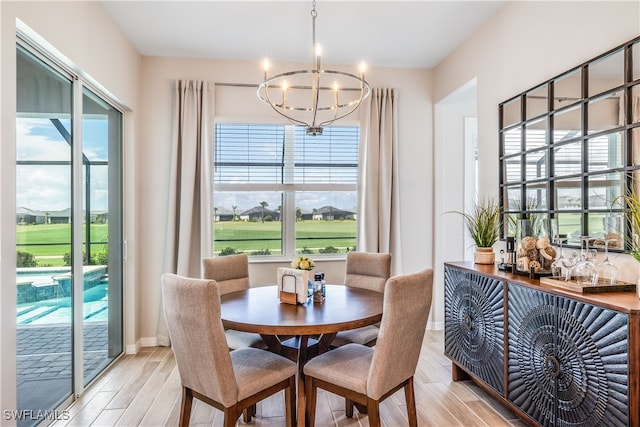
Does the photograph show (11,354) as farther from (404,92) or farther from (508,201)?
(404,92)

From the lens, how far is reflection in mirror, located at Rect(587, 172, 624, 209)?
77.7 inches

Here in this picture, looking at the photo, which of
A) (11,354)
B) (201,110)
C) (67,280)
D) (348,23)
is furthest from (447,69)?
(11,354)

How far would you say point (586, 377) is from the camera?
5.67 ft

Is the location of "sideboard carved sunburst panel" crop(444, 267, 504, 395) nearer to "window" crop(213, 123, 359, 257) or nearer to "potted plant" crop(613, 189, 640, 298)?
"potted plant" crop(613, 189, 640, 298)

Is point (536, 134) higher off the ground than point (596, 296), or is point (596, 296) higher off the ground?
point (536, 134)

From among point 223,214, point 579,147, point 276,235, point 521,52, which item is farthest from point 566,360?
point 223,214

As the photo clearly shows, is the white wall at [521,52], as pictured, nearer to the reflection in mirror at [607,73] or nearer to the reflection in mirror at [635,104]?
the reflection in mirror at [607,73]

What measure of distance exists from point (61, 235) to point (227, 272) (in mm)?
1160

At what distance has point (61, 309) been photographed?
2.44 meters

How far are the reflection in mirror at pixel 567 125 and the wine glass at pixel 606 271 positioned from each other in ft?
2.25

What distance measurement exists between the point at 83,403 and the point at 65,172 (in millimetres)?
1576

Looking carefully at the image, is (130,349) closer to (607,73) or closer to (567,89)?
(567,89)

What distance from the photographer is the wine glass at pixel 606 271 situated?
1.87 meters

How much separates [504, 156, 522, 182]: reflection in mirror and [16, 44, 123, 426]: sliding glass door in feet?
10.3
